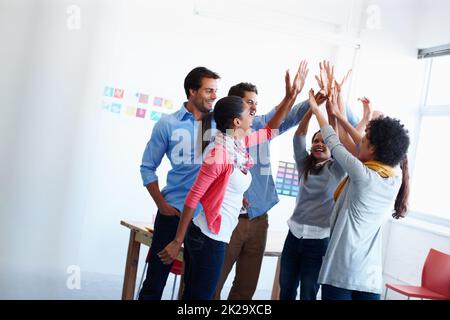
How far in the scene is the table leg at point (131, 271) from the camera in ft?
10.7

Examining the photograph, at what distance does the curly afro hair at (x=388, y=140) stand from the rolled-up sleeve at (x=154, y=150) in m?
0.98

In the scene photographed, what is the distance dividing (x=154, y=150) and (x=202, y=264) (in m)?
0.75

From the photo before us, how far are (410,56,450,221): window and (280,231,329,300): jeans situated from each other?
274 centimetres

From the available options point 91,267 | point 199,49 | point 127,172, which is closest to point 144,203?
point 127,172

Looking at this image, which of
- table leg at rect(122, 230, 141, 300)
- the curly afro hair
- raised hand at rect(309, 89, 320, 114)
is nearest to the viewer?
the curly afro hair

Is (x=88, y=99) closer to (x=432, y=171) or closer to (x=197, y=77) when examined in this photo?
(x=197, y=77)

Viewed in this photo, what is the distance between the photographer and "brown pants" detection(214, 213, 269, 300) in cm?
274

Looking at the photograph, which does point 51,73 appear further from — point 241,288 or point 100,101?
point 241,288

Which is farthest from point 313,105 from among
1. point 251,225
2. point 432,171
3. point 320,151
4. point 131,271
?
point 432,171

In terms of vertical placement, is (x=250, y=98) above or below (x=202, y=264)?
above

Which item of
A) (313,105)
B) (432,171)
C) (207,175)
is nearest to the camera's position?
(207,175)

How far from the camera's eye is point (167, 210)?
2635 mm

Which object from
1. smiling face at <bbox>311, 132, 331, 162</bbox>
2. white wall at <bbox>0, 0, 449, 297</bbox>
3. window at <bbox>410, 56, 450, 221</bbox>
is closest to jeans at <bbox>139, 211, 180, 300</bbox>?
smiling face at <bbox>311, 132, 331, 162</bbox>

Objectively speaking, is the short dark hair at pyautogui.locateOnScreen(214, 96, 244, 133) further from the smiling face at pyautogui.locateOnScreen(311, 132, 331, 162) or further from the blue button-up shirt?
the smiling face at pyautogui.locateOnScreen(311, 132, 331, 162)
